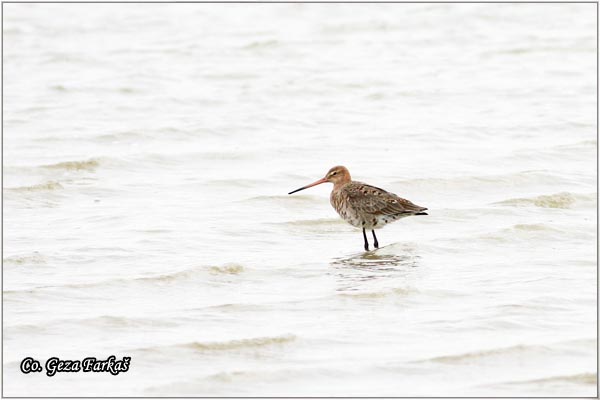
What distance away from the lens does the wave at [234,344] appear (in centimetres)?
710

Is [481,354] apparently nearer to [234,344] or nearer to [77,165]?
[234,344]

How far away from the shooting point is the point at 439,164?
12219 mm

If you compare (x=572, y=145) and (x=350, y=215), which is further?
(x=572, y=145)

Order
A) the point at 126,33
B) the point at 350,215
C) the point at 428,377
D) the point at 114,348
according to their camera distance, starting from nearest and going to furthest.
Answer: the point at 428,377 → the point at 114,348 → the point at 350,215 → the point at 126,33

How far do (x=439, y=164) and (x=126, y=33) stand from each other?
8.39 m

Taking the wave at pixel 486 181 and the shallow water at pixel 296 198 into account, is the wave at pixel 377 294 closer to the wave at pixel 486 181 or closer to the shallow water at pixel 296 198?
the shallow water at pixel 296 198

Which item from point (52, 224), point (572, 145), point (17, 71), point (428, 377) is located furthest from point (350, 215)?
point (17, 71)

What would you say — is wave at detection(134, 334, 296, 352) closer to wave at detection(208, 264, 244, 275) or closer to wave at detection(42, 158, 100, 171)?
wave at detection(208, 264, 244, 275)

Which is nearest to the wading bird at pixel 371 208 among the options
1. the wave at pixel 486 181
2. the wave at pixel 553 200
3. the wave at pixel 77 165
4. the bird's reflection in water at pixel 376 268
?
the bird's reflection in water at pixel 376 268

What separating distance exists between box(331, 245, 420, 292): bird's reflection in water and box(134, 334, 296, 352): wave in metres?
1.12

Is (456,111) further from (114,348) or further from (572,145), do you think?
(114,348)

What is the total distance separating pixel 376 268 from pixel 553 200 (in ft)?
8.46

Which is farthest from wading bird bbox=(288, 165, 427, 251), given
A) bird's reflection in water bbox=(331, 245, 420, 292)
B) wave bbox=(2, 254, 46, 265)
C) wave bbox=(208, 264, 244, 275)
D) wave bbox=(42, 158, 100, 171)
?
wave bbox=(42, 158, 100, 171)

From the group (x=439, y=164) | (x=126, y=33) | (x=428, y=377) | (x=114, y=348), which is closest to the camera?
(x=428, y=377)
